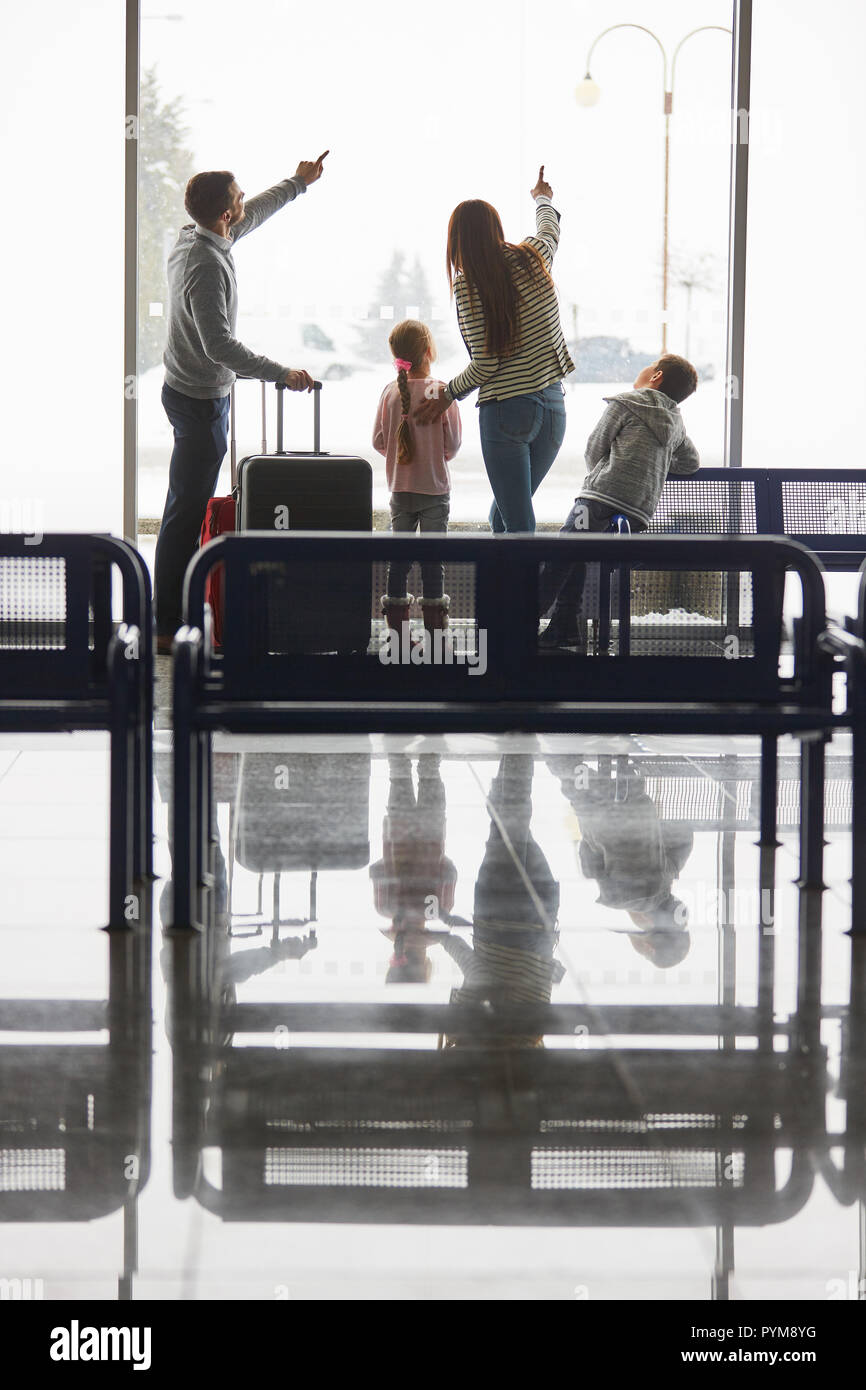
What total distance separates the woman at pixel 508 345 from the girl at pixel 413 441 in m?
0.56

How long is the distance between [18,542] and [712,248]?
600 cm

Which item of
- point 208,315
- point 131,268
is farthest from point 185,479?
point 131,268

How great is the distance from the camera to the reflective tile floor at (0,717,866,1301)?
197cm

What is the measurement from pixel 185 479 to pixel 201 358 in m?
0.51

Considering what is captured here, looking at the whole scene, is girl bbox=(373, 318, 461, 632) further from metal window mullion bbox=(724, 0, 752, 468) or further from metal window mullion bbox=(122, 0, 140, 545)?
metal window mullion bbox=(724, 0, 752, 468)

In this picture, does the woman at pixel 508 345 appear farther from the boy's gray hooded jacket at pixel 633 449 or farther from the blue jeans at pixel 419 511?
the blue jeans at pixel 419 511

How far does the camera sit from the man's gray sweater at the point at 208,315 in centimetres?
681

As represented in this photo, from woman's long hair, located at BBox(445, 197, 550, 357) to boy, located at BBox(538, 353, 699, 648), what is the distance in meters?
0.53

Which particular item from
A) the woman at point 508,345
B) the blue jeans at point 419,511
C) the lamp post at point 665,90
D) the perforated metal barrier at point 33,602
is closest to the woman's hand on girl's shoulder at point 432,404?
the blue jeans at point 419,511

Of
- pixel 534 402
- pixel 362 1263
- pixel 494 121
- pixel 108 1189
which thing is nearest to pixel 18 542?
pixel 108 1189

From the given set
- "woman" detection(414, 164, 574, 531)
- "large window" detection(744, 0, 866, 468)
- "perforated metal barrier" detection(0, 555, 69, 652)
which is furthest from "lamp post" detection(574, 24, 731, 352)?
"perforated metal barrier" detection(0, 555, 69, 652)

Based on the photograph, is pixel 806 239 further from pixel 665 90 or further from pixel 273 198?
pixel 273 198

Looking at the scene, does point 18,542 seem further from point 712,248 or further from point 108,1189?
point 712,248

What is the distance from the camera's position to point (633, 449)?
5957 millimetres
